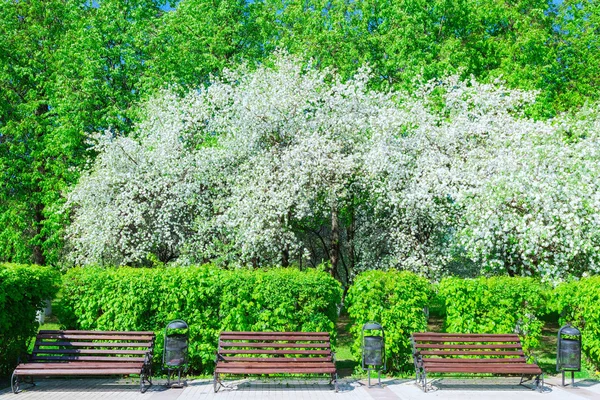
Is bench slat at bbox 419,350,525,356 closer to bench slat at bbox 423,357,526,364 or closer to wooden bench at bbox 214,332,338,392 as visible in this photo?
bench slat at bbox 423,357,526,364

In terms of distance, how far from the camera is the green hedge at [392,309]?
1016 centimetres

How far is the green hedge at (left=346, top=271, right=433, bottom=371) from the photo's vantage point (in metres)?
10.2

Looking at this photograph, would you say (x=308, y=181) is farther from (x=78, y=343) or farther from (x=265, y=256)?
(x=78, y=343)

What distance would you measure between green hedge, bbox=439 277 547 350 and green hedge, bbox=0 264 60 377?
26.0 feet

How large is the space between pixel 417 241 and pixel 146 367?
11.6 metres

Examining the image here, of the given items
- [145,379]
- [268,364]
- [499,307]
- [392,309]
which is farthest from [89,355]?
[499,307]

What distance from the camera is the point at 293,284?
10.1 meters

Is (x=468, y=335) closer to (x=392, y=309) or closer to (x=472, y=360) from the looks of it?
(x=472, y=360)

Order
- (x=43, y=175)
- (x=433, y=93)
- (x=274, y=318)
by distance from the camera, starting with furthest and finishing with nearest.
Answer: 1. (x=43, y=175)
2. (x=433, y=93)
3. (x=274, y=318)

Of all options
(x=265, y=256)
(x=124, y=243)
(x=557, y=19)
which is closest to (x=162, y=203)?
(x=124, y=243)

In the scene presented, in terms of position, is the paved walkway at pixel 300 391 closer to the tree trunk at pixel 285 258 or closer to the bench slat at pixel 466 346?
the bench slat at pixel 466 346

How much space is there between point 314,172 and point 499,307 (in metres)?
7.68

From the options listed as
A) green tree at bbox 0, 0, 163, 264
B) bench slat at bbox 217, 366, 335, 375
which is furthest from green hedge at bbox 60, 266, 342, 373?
green tree at bbox 0, 0, 163, 264

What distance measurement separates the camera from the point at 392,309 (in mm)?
10219
